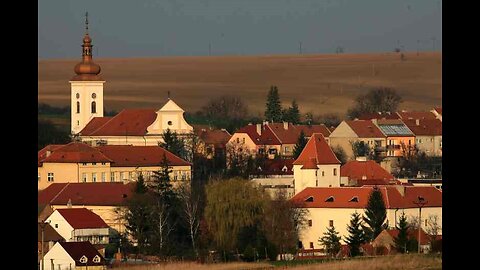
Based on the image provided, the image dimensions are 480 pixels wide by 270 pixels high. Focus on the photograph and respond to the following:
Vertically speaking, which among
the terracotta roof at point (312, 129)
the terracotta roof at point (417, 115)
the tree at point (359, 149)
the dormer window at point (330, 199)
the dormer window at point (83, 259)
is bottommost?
the dormer window at point (83, 259)

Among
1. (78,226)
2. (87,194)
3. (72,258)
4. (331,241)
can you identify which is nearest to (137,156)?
(87,194)

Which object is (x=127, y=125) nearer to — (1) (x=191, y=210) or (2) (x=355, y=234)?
(1) (x=191, y=210)

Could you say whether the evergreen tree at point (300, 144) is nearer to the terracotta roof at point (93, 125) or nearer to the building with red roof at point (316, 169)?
the terracotta roof at point (93, 125)

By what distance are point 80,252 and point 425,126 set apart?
5480 centimetres

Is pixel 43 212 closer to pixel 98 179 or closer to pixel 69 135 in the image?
pixel 98 179

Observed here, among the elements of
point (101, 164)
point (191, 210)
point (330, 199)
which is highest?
point (101, 164)

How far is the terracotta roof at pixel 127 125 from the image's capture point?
271ft

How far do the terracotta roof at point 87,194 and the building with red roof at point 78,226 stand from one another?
430 centimetres

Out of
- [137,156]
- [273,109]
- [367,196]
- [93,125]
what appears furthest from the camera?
[273,109]

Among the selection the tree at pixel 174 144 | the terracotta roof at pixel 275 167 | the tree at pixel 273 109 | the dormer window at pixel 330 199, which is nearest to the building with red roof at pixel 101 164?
the terracotta roof at pixel 275 167

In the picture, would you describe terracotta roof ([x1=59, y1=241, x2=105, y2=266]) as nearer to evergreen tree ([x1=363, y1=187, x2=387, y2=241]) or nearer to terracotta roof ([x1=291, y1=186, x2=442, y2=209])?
evergreen tree ([x1=363, y1=187, x2=387, y2=241])

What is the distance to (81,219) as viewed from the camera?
47250mm

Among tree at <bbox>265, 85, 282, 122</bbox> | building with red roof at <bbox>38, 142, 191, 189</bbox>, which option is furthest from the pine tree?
tree at <bbox>265, 85, 282, 122</bbox>
